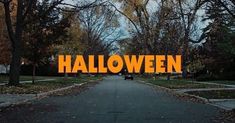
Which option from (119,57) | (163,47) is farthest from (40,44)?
(119,57)

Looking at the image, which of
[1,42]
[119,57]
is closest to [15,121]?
[1,42]

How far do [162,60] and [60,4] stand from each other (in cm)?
3554

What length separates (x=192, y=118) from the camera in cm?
1442

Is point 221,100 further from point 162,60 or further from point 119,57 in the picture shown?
point 119,57

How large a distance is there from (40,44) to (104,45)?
210 feet

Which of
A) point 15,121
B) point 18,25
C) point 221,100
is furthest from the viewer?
point 18,25

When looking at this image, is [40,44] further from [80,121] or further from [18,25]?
[80,121]

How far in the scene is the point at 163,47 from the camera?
6569 cm

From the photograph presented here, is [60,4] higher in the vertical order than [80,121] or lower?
higher

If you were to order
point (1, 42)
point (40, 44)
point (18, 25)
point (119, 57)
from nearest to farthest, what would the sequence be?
point (18, 25)
point (40, 44)
point (1, 42)
point (119, 57)

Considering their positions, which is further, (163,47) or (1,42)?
(163,47)

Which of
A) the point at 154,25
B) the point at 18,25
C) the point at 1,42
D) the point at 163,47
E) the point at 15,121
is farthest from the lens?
the point at 154,25

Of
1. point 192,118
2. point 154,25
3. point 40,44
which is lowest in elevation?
point 192,118

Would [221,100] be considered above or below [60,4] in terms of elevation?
below
